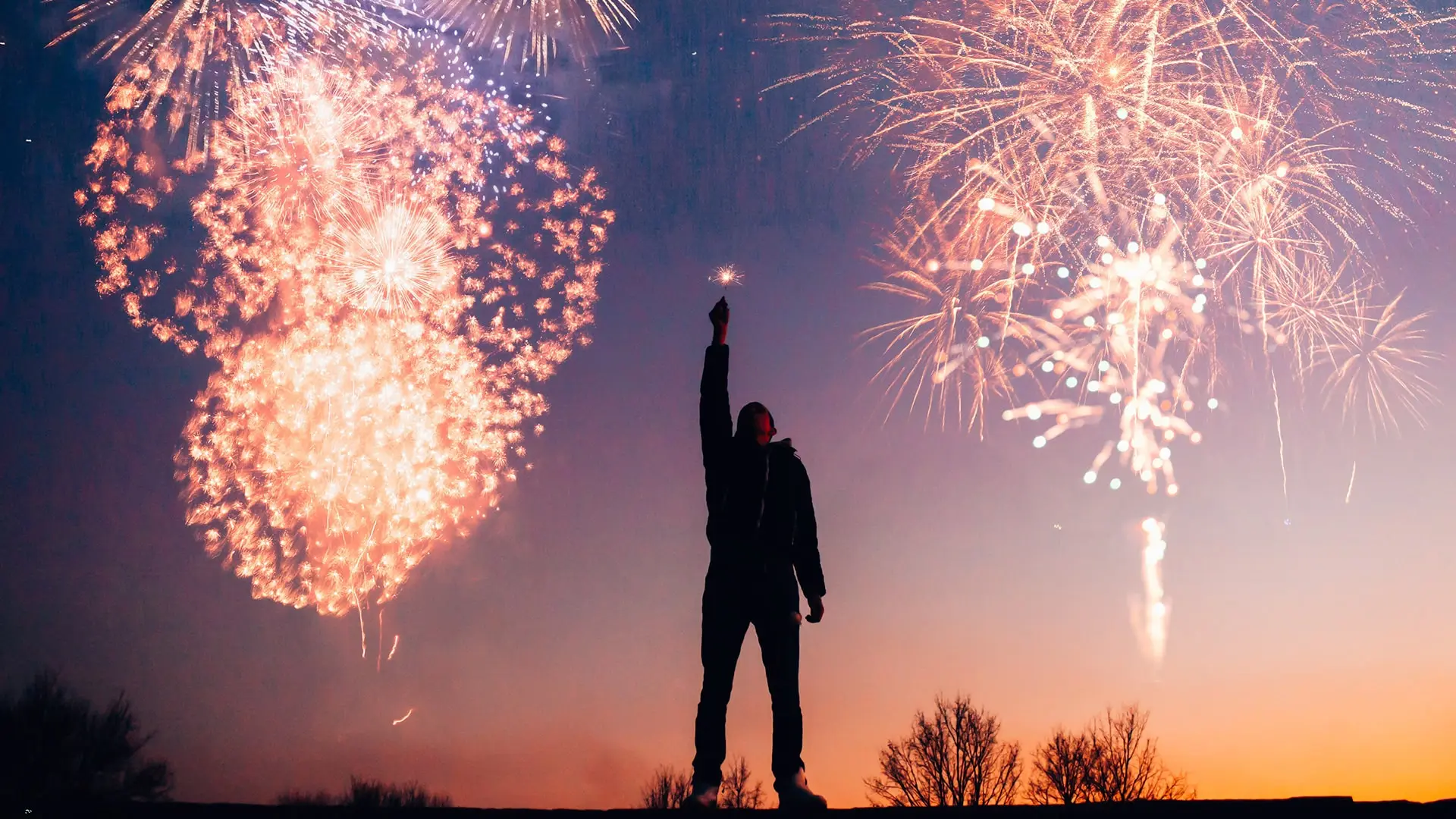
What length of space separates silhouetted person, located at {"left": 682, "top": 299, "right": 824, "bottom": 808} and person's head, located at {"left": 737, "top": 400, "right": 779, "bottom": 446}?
13 mm

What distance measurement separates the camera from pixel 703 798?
3.96 m

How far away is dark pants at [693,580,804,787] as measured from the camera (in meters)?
4.32

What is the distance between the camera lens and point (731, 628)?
4406 millimetres

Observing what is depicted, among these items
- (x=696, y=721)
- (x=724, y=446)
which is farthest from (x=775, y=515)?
(x=696, y=721)

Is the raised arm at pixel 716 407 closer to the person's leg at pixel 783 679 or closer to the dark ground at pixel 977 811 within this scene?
the person's leg at pixel 783 679

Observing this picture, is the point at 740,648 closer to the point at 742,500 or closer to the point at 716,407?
the point at 742,500

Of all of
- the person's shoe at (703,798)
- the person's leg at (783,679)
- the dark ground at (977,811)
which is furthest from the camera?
the person's leg at (783,679)

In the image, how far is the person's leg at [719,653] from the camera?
4.34 metres

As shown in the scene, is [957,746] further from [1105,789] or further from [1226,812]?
[1226,812]

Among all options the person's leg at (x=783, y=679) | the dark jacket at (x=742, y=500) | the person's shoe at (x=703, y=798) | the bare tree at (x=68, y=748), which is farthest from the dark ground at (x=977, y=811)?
the bare tree at (x=68, y=748)

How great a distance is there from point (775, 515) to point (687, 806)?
1335 mm

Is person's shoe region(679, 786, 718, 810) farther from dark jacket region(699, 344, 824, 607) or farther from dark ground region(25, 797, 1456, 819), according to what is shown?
dark jacket region(699, 344, 824, 607)

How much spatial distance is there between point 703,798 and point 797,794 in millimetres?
441

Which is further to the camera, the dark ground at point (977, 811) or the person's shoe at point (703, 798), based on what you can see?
the person's shoe at point (703, 798)
